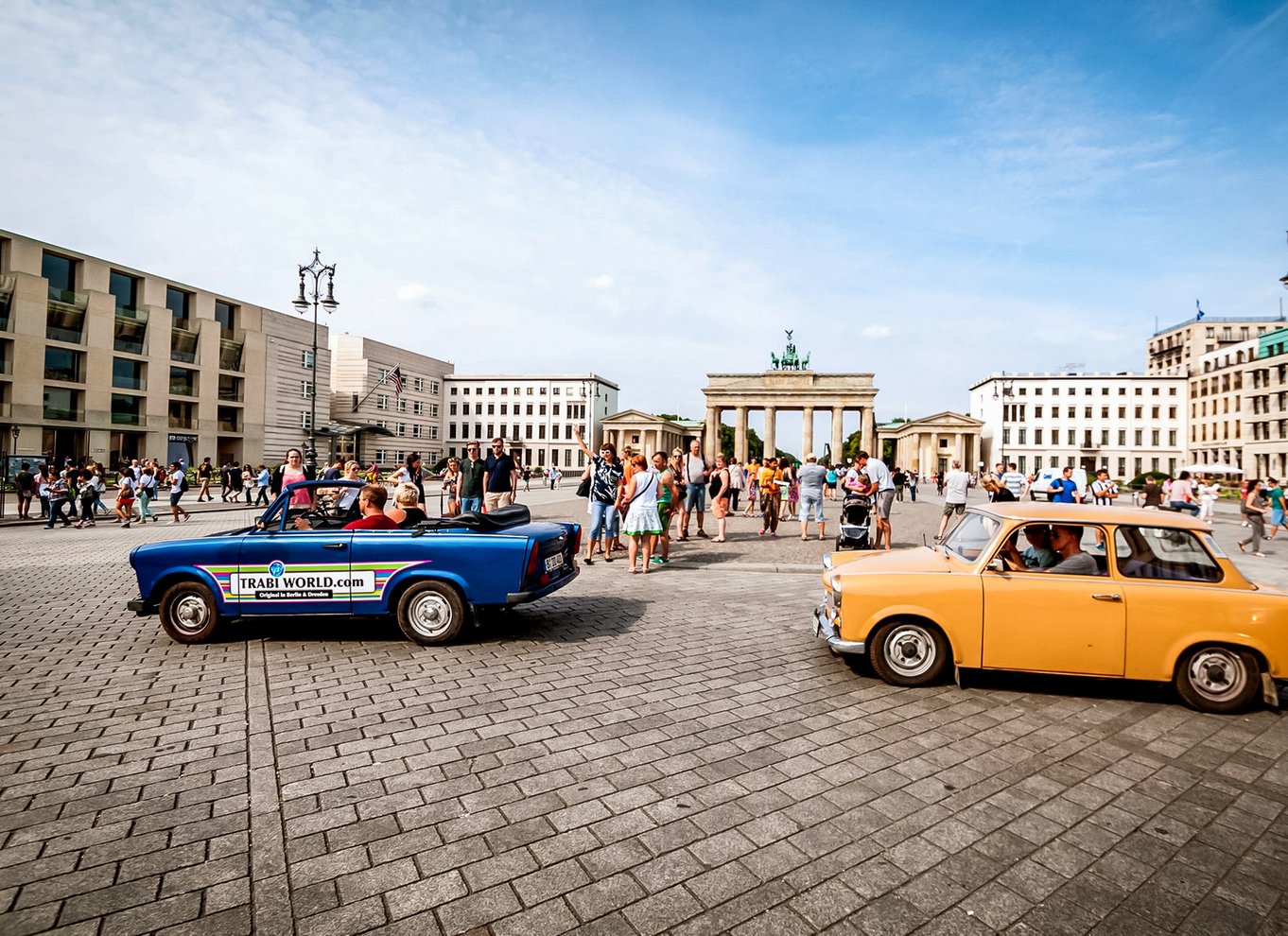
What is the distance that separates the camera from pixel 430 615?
6.62 m

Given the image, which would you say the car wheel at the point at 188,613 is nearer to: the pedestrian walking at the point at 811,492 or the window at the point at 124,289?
the pedestrian walking at the point at 811,492

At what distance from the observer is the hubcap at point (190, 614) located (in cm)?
664

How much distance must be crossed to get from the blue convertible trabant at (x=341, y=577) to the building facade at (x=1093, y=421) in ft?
360

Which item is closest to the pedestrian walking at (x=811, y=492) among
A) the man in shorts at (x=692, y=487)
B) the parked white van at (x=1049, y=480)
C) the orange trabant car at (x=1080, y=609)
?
the man in shorts at (x=692, y=487)

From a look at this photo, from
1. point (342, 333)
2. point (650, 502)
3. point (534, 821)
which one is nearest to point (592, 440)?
point (342, 333)

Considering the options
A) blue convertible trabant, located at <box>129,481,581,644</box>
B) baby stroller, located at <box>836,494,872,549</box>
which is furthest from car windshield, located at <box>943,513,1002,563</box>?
baby stroller, located at <box>836,494,872,549</box>

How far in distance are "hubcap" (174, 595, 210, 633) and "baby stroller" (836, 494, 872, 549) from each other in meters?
9.96

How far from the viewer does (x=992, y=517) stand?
5727 millimetres

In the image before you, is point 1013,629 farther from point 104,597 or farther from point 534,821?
point 104,597

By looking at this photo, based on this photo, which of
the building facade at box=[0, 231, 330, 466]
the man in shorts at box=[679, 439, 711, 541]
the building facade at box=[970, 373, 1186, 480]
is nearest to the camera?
the man in shorts at box=[679, 439, 711, 541]

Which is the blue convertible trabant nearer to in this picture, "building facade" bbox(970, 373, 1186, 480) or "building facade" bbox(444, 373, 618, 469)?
"building facade" bbox(444, 373, 618, 469)

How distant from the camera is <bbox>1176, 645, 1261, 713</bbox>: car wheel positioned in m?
5.00

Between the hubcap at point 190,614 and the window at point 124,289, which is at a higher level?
the window at point 124,289

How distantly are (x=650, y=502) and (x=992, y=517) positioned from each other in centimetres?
575
